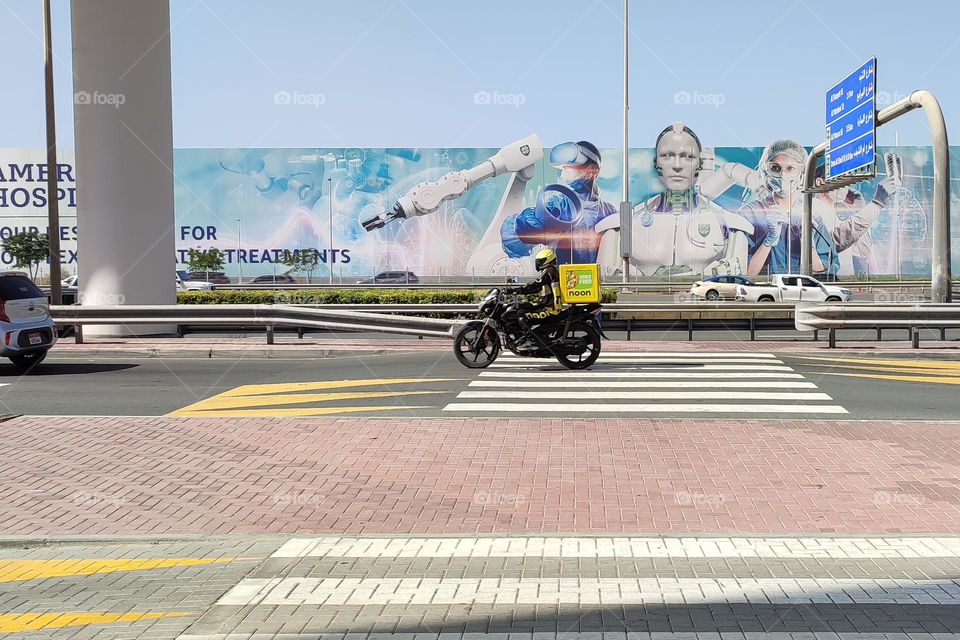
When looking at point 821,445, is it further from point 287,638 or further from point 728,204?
point 728,204

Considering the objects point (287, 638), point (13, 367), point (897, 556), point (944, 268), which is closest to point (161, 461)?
point (287, 638)

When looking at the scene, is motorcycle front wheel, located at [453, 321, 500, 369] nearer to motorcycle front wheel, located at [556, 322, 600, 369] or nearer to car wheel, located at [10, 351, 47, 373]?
motorcycle front wheel, located at [556, 322, 600, 369]

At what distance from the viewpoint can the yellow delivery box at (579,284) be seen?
15.6m

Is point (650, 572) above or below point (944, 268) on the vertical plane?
below

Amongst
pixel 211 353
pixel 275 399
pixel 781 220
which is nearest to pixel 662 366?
pixel 275 399

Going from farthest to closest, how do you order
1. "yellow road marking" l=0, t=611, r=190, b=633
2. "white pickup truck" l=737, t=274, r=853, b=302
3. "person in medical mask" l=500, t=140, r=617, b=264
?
"person in medical mask" l=500, t=140, r=617, b=264 → "white pickup truck" l=737, t=274, r=853, b=302 → "yellow road marking" l=0, t=611, r=190, b=633

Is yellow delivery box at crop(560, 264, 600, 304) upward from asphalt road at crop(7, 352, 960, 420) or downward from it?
upward

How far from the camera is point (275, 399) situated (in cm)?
1328

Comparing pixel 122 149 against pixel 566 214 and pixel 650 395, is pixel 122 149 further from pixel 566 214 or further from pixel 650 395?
pixel 566 214

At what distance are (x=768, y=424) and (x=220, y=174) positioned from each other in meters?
78.7

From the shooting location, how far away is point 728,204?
82125mm

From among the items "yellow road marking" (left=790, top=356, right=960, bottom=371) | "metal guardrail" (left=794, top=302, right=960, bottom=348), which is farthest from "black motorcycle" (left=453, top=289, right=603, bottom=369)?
"metal guardrail" (left=794, top=302, right=960, bottom=348)

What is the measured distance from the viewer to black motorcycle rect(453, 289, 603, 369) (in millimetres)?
15562

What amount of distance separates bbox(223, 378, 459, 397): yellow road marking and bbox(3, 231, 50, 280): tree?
205ft
